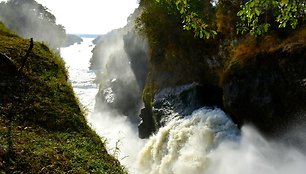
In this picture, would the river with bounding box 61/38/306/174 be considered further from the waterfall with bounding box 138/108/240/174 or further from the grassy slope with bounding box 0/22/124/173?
the grassy slope with bounding box 0/22/124/173

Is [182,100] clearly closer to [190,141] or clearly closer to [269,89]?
[190,141]

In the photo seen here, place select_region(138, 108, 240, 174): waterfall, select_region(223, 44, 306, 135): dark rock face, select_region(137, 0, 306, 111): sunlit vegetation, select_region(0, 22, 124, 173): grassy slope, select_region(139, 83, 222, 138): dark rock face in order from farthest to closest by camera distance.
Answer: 1. select_region(139, 83, 222, 138): dark rock face
2. select_region(137, 0, 306, 111): sunlit vegetation
3. select_region(138, 108, 240, 174): waterfall
4. select_region(223, 44, 306, 135): dark rock face
5. select_region(0, 22, 124, 173): grassy slope

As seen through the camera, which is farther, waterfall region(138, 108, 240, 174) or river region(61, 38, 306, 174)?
waterfall region(138, 108, 240, 174)

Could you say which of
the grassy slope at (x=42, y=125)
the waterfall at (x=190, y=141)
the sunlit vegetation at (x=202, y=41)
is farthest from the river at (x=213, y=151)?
the grassy slope at (x=42, y=125)

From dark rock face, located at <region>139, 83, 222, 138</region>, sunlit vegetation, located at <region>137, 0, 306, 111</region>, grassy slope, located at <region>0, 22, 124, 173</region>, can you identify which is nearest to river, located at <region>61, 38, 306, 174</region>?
dark rock face, located at <region>139, 83, 222, 138</region>

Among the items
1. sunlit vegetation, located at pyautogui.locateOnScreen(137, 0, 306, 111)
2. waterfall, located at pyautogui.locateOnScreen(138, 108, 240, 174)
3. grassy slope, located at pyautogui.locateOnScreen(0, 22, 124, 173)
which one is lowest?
waterfall, located at pyautogui.locateOnScreen(138, 108, 240, 174)

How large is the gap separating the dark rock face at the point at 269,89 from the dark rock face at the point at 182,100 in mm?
3299

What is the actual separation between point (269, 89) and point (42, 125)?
41.1 feet

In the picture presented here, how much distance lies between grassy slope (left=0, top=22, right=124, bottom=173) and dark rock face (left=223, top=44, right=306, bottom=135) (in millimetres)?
10244

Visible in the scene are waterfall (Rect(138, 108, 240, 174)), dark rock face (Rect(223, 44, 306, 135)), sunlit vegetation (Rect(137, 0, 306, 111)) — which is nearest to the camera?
dark rock face (Rect(223, 44, 306, 135))

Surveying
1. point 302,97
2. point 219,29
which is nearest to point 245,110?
point 302,97

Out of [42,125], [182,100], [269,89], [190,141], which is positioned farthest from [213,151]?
[42,125]

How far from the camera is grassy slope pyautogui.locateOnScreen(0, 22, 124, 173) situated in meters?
6.93

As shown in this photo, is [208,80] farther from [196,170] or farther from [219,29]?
[196,170]
